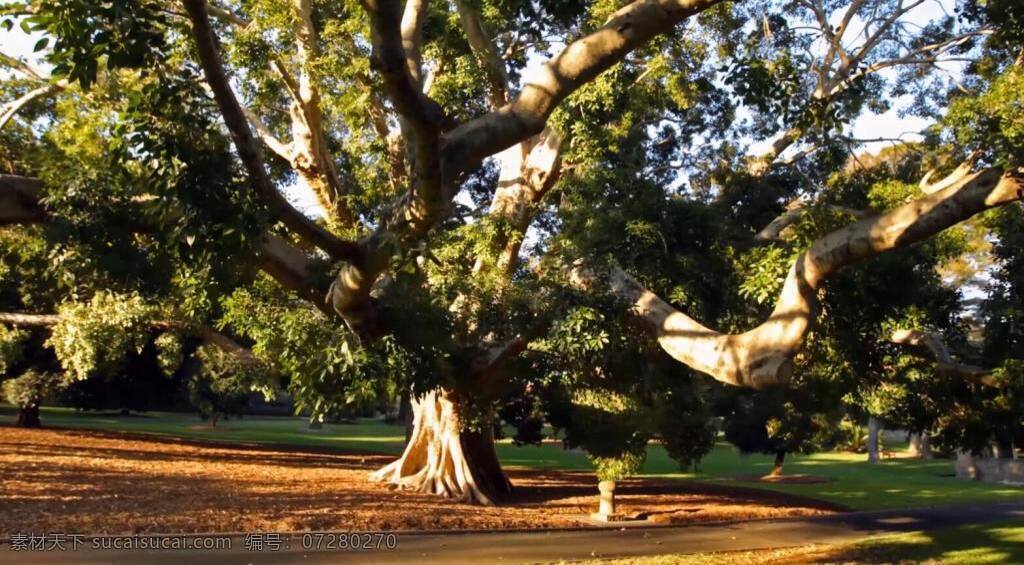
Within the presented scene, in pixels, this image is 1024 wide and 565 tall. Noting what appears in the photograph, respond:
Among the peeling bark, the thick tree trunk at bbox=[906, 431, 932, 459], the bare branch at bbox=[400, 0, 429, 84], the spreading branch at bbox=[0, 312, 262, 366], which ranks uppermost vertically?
the peeling bark

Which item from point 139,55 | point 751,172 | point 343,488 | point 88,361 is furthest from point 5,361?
point 139,55

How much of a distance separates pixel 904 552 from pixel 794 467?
90.6 ft

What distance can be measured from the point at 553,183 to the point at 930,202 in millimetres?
9706

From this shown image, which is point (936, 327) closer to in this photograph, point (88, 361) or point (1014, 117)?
point (1014, 117)

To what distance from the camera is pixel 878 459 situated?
49.1 m

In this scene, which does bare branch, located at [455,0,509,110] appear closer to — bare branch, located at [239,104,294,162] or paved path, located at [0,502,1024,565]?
bare branch, located at [239,104,294,162]

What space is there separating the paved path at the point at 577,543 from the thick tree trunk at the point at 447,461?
4.01m

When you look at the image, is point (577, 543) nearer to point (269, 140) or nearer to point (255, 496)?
point (255, 496)

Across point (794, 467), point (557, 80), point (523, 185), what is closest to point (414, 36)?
point (557, 80)

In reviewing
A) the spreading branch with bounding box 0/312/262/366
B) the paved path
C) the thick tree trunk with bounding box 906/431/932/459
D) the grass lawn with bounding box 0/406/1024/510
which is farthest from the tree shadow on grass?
the thick tree trunk with bounding box 906/431/932/459

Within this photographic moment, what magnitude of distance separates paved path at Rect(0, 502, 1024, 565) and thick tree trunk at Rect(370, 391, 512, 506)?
4.01m

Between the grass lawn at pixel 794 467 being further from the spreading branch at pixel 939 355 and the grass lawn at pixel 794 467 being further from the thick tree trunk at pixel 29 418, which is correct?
the spreading branch at pixel 939 355

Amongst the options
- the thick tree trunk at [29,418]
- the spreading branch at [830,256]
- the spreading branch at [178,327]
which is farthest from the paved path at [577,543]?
the thick tree trunk at [29,418]

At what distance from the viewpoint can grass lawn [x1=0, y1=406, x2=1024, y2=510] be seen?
2617 centimetres
